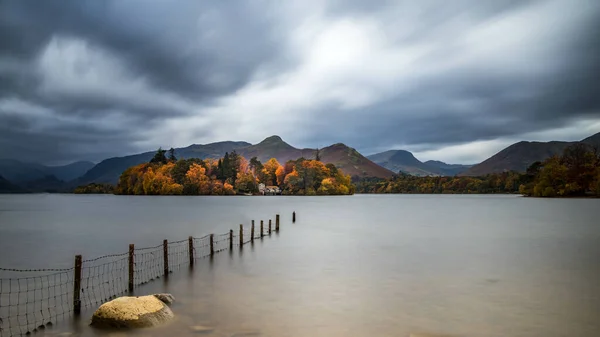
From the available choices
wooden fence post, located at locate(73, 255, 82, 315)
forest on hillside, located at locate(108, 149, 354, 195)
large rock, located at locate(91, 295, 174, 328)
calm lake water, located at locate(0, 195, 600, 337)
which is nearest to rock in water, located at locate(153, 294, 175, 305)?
calm lake water, located at locate(0, 195, 600, 337)

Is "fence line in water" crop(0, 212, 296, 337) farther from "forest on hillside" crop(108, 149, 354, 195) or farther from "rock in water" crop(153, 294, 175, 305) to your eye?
"forest on hillside" crop(108, 149, 354, 195)

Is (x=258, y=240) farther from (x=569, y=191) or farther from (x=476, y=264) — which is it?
(x=569, y=191)

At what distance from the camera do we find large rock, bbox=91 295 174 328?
13039 millimetres

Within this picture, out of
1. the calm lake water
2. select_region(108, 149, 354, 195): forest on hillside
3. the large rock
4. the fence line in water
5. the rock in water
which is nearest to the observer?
the large rock

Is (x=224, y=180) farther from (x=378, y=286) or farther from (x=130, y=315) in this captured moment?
(x=130, y=315)

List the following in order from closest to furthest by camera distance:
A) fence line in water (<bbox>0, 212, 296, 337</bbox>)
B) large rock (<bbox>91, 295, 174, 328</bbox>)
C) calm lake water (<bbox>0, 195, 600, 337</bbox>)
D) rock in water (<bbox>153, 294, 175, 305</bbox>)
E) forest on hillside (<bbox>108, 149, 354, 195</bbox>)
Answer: large rock (<bbox>91, 295, 174, 328</bbox>)
calm lake water (<bbox>0, 195, 600, 337</bbox>)
fence line in water (<bbox>0, 212, 296, 337</bbox>)
rock in water (<bbox>153, 294, 175, 305</bbox>)
forest on hillside (<bbox>108, 149, 354, 195</bbox>)

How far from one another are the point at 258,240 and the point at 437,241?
1674 cm

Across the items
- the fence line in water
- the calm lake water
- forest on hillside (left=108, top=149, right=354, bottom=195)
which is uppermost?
forest on hillside (left=108, top=149, right=354, bottom=195)

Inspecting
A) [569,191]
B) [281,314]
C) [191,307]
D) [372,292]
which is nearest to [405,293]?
[372,292]

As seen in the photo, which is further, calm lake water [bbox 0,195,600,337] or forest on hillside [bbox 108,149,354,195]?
forest on hillside [bbox 108,149,354,195]

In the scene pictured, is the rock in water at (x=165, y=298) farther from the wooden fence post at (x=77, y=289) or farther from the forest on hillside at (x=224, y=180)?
the forest on hillside at (x=224, y=180)

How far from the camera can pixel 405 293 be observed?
1880cm

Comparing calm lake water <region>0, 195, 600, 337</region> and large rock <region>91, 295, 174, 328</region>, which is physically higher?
large rock <region>91, 295, 174, 328</region>

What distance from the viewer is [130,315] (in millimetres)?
13109
